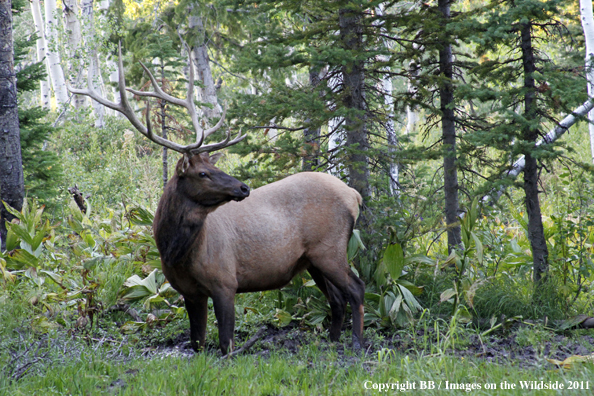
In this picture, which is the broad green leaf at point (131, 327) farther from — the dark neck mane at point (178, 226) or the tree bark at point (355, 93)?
the tree bark at point (355, 93)

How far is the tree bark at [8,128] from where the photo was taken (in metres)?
6.42

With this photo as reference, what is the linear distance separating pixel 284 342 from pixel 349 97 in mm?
2791

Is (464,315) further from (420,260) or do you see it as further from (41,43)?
(41,43)

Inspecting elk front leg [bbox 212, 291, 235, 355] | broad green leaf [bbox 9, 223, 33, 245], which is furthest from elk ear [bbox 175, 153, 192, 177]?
broad green leaf [bbox 9, 223, 33, 245]

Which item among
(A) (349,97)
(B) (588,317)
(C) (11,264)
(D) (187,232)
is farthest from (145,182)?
(B) (588,317)

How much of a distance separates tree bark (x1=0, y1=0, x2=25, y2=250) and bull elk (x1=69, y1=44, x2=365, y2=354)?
2606 millimetres

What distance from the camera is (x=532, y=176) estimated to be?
552cm

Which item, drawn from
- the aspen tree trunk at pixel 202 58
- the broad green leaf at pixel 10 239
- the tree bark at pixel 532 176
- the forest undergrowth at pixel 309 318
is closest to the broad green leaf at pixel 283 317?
the forest undergrowth at pixel 309 318

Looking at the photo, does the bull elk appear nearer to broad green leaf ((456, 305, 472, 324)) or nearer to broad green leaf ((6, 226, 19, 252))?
broad green leaf ((456, 305, 472, 324))

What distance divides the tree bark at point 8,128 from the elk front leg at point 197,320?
3369 mm

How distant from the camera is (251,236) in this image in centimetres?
495

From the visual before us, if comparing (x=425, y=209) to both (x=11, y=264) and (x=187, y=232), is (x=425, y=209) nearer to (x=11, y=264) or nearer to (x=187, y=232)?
(x=187, y=232)

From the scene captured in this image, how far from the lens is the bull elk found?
4.44 metres

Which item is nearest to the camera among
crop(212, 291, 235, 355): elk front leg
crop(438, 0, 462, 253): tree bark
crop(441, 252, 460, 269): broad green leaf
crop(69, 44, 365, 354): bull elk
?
crop(69, 44, 365, 354): bull elk
